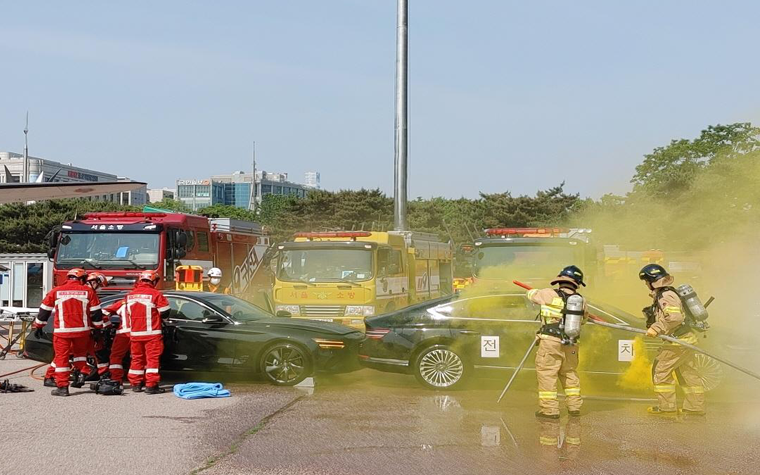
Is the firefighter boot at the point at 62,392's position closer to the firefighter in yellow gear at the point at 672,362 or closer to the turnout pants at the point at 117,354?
the turnout pants at the point at 117,354

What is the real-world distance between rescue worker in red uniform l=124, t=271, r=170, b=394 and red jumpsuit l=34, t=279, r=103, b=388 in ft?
1.66

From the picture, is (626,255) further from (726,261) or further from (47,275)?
(47,275)

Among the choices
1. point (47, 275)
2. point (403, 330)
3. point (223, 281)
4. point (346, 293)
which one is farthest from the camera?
point (47, 275)

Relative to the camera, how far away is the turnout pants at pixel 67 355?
990 cm

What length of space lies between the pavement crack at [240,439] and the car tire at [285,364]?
109 centimetres

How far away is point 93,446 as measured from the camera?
706 centimetres

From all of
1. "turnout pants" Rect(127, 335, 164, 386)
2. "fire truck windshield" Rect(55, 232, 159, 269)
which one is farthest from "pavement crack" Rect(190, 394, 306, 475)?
"fire truck windshield" Rect(55, 232, 159, 269)

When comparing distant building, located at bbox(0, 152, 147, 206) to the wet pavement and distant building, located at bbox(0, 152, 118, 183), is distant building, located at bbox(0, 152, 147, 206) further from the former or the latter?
the wet pavement

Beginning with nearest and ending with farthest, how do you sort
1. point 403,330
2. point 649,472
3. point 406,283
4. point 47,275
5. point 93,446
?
1. point 649,472
2. point 93,446
3. point 403,330
4. point 406,283
5. point 47,275

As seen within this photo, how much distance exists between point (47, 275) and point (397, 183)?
33.0ft

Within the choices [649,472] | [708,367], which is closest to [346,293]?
[708,367]

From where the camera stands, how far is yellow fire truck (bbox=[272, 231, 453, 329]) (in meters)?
14.4

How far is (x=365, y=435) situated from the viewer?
7.64m

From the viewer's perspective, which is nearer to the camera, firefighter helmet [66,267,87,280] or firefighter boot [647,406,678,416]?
firefighter boot [647,406,678,416]
